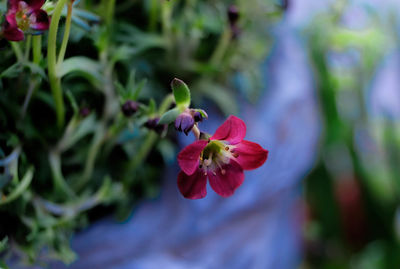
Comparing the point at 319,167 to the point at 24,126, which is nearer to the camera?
the point at 24,126

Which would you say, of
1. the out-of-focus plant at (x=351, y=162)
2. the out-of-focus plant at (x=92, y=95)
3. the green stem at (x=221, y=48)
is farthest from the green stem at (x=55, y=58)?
the out-of-focus plant at (x=351, y=162)

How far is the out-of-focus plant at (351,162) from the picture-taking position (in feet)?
3.33

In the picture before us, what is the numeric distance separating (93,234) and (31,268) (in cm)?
9

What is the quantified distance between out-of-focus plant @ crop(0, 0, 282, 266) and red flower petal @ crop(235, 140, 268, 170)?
0.14 feet

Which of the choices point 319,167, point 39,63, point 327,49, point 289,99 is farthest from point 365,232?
point 39,63

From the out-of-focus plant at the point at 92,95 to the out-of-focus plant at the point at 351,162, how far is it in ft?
1.39

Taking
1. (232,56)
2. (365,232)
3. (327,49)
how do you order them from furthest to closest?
1. (365,232)
2. (327,49)
3. (232,56)

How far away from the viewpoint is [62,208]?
459 millimetres

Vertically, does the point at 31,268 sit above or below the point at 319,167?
below

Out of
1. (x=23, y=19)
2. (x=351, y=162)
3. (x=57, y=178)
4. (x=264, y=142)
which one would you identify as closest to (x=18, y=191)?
(x=57, y=178)

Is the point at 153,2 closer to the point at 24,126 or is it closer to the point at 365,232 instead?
the point at 24,126

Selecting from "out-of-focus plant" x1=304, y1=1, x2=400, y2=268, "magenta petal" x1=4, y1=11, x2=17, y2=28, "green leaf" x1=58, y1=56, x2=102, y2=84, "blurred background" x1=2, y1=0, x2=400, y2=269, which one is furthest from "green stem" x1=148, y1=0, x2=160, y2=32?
"out-of-focus plant" x1=304, y1=1, x2=400, y2=268

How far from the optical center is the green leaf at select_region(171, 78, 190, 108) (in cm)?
31

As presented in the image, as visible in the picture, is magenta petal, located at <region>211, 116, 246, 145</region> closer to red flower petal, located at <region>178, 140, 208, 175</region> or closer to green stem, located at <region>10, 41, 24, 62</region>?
red flower petal, located at <region>178, 140, 208, 175</region>
